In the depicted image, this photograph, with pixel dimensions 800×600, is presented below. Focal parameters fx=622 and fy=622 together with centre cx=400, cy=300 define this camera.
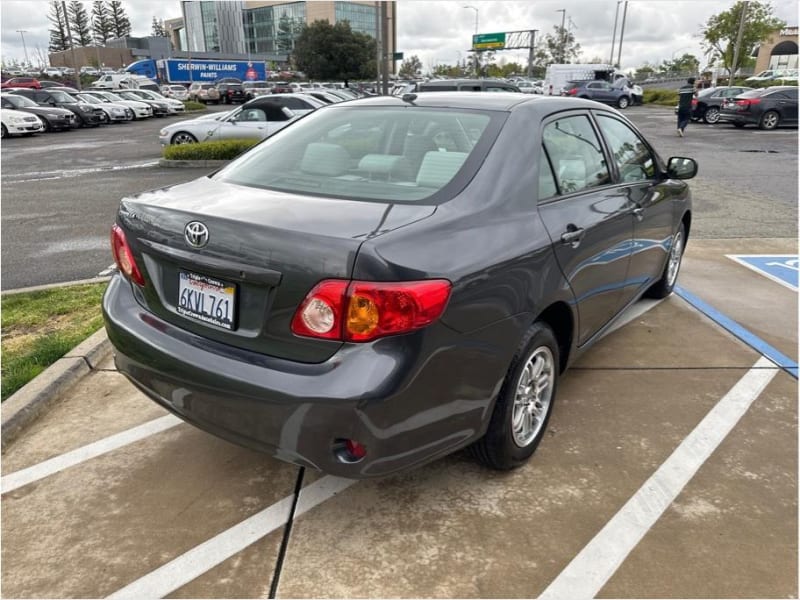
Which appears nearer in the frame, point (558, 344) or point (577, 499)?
point (577, 499)

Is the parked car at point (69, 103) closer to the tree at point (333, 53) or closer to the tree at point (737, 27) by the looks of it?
the tree at point (333, 53)

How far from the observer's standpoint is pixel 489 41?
86750 mm

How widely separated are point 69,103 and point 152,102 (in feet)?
20.5

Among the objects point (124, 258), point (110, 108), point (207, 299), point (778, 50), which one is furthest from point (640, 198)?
point (778, 50)

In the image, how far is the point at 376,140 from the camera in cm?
317

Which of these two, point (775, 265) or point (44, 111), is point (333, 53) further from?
point (775, 265)

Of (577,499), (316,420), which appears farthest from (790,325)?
(316,420)

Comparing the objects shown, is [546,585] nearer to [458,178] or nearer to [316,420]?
[316,420]

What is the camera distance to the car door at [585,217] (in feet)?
9.62

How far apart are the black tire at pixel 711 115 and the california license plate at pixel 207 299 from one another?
27815 millimetres

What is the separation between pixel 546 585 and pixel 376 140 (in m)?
2.16

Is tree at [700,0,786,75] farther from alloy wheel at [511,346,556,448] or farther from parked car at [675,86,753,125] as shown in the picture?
alloy wheel at [511,346,556,448]

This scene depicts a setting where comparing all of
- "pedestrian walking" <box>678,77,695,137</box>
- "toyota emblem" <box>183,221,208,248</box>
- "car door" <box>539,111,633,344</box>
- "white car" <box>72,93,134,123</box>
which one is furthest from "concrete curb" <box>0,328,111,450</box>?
"white car" <box>72,93,134,123</box>

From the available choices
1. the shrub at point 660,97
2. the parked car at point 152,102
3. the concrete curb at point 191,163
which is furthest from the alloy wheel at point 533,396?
the shrub at point 660,97
